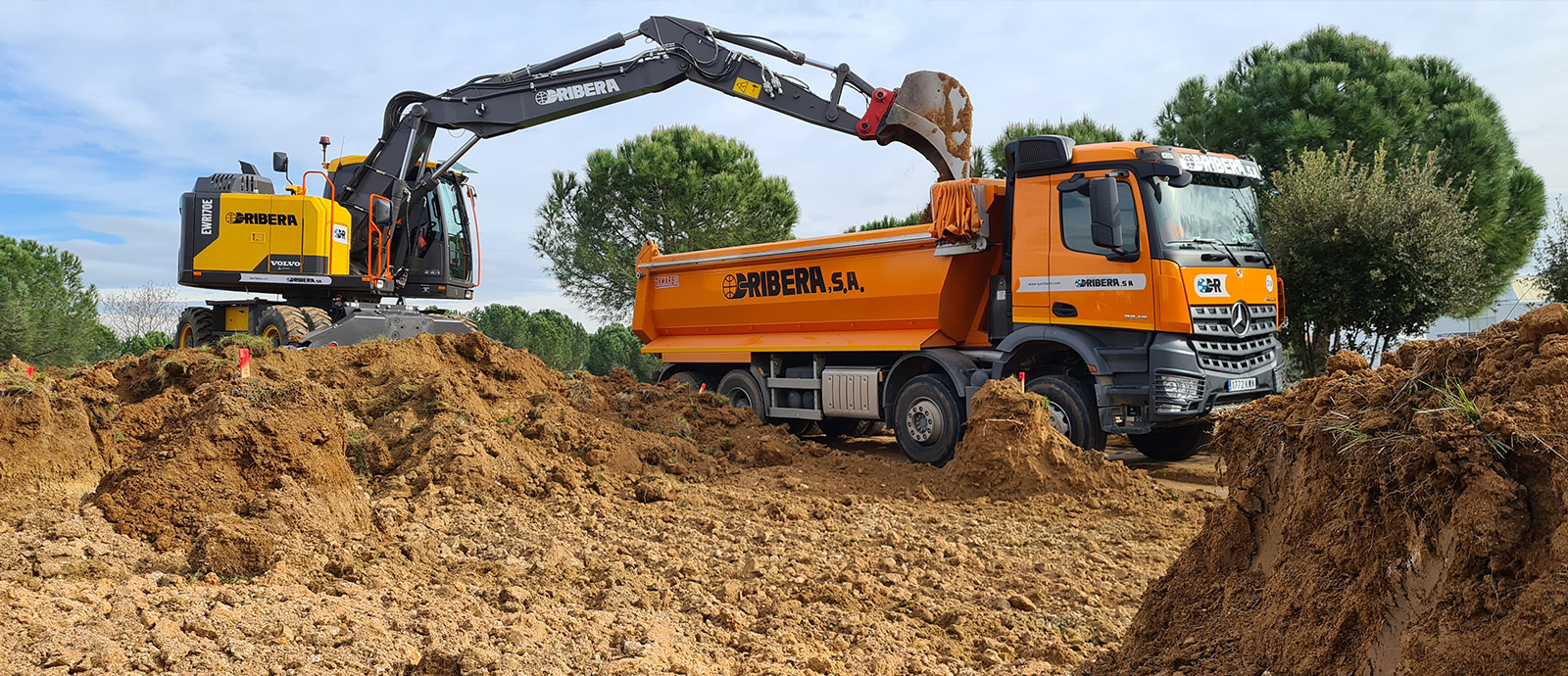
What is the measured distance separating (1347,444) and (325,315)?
1211cm

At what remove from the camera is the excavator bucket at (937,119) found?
35.6ft

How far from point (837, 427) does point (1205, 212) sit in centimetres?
570

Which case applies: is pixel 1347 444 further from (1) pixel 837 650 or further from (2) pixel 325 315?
(2) pixel 325 315

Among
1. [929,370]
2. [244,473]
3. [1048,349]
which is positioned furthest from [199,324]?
[1048,349]

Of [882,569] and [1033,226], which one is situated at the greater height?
[1033,226]

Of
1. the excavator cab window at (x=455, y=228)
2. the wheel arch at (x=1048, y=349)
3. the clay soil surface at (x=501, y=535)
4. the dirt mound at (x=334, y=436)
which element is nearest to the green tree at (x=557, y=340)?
the excavator cab window at (x=455, y=228)

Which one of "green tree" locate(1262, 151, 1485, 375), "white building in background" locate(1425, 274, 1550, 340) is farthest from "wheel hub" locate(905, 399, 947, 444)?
"white building in background" locate(1425, 274, 1550, 340)

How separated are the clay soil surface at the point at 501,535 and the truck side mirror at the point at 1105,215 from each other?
167 centimetres

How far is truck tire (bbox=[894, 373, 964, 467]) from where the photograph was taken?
9.97 meters

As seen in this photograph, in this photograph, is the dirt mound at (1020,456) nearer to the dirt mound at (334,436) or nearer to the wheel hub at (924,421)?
the wheel hub at (924,421)

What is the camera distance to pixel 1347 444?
9.55 feet

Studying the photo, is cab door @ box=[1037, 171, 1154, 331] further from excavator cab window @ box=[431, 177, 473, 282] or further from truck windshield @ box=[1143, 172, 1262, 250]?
excavator cab window @ box=[431, 177, 473, 282]

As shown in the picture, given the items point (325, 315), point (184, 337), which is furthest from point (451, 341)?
point (184, 337)

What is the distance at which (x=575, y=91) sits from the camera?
12961mm
